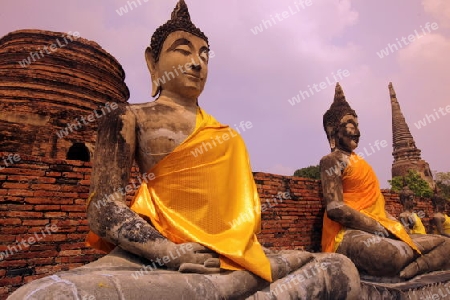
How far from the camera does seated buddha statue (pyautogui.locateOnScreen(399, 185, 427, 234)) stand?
6.28 meters

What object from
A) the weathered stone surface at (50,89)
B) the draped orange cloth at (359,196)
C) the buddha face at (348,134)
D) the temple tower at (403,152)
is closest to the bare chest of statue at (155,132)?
the draped orange cloth at (359,196)

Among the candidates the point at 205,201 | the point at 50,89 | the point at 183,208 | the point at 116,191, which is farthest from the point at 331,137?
the point at 50,89

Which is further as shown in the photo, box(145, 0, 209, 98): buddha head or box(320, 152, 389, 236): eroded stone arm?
box(320, 152, 389, 236): eroded stone arm

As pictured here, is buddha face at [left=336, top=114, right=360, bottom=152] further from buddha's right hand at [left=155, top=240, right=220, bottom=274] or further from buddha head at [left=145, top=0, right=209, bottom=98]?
buddha's right hand at [left=155, top=240, right=220, bottom=274]

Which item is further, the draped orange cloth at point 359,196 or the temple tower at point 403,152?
the temple tower at point 403,152

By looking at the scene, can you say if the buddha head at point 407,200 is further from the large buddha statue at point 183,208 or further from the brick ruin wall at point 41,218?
the brick ruin wall at point 41,218

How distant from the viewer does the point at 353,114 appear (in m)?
4.85

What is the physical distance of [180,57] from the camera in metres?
2.55

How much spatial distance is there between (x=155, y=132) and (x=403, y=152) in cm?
2623

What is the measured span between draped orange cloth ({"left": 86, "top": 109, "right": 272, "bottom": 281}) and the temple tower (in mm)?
24390

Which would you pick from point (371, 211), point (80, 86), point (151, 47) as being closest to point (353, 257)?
point (371, 211)

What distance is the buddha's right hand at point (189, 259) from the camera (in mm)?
1803

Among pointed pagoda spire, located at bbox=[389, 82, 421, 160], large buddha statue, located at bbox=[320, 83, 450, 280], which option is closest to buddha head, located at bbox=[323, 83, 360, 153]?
large buddha statue, located at bbox=[320, 83, 450, 280]

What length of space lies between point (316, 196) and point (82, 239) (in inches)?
156
